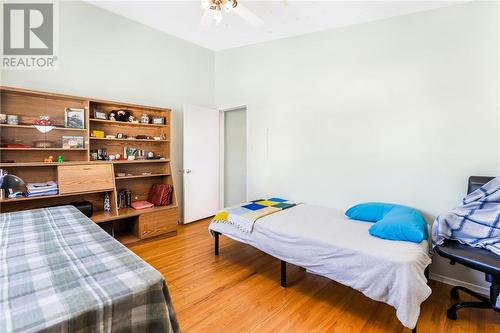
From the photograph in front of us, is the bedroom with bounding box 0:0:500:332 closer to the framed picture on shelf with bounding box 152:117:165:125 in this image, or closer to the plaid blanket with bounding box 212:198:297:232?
the framed picture on shelf with bounding box 152:117:165:125

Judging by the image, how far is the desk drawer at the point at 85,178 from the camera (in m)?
2.70

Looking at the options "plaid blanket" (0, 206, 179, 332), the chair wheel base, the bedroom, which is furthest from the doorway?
"plaid blanket" (0, 206, 179, 332)

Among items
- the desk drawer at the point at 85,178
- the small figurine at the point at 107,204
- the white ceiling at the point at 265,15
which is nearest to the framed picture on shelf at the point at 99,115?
the desk drawer at the point at 85,178

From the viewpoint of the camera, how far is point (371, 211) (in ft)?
8.33

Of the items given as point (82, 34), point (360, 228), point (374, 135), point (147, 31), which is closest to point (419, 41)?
point (374, 135)

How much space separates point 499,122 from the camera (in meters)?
2.15

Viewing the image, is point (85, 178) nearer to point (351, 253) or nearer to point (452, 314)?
point (351, 253)

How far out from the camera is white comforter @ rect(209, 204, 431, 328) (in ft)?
5.34

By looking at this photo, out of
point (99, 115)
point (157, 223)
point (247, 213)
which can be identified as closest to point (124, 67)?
point (99, 115)

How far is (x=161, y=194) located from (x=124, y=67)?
1.85 metres

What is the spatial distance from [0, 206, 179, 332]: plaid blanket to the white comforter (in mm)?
1424

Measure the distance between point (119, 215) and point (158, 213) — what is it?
481 millimetres

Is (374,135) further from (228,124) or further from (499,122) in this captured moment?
(228,124)

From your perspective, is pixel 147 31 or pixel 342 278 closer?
pixel 342 278
